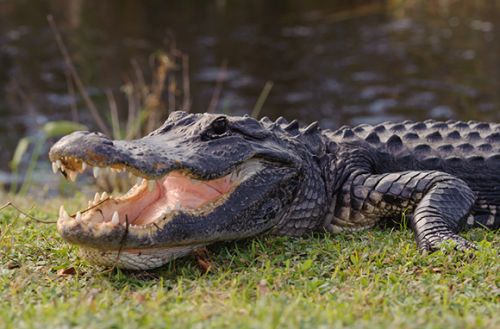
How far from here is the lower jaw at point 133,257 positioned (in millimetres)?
3668

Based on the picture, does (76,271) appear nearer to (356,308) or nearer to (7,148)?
(356,308)

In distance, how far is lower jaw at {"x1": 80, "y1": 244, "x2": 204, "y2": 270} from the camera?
12.0 ft

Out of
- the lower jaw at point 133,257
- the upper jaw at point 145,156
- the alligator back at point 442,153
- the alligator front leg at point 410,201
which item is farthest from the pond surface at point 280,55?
the lower jaw at point 133,257

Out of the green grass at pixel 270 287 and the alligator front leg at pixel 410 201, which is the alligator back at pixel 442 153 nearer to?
the alligator front leg at pixel 410 201

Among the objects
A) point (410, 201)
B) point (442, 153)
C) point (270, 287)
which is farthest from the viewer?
point (442, 153)

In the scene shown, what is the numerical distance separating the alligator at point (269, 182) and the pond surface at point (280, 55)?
5.16 m

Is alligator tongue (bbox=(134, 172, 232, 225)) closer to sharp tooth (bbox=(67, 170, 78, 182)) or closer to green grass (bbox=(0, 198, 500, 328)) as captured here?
green grass (bbox=(0, 198, 500, 328))

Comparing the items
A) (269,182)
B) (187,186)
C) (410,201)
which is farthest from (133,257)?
(410,201)

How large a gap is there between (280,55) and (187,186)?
10.3m

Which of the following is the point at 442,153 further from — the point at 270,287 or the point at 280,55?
the point at 280,55

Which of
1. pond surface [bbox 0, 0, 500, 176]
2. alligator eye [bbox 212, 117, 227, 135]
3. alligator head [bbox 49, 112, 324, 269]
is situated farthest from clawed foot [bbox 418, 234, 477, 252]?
pond surface [bbox 0, 0, 500, 176]

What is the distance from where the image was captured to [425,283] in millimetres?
3502

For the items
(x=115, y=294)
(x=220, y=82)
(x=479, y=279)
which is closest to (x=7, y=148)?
(x=220, y=82)

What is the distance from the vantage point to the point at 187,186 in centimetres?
417
